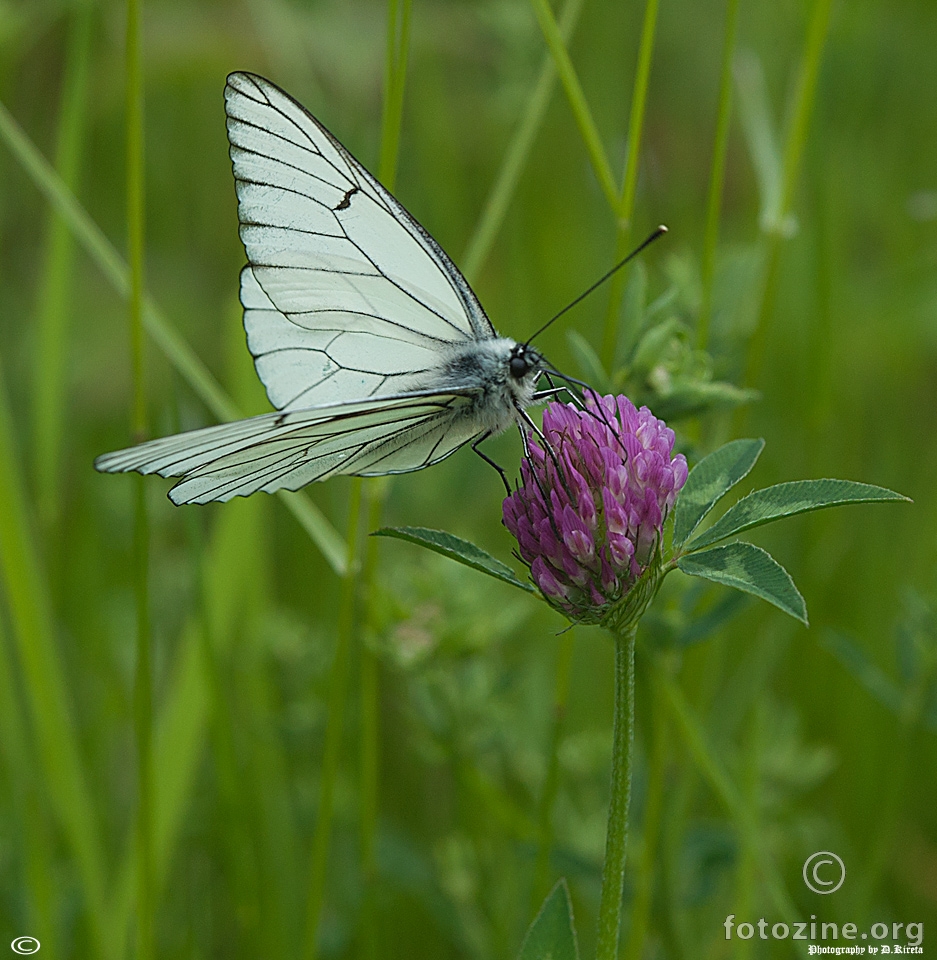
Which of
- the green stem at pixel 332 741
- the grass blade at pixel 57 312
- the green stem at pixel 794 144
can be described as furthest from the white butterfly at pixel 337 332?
the grass blade at pixel 57 312

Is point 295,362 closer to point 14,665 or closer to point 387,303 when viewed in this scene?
point 387,303

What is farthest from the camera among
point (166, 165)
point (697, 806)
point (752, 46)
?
point (166, 165)

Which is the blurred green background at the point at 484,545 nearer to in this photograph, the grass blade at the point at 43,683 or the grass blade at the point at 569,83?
the grass blade at the point at 43,683

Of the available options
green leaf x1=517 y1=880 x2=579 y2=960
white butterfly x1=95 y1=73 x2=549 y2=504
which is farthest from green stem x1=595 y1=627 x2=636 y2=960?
white butterfly x1=95 y1=73 x2=549 y2=504

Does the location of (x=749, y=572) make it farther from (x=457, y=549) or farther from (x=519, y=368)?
(x=519, y=368)

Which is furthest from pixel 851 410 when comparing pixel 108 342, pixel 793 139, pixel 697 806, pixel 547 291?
pixel 108 342

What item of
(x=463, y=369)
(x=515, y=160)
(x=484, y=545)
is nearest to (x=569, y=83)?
(x=515, y=160)
